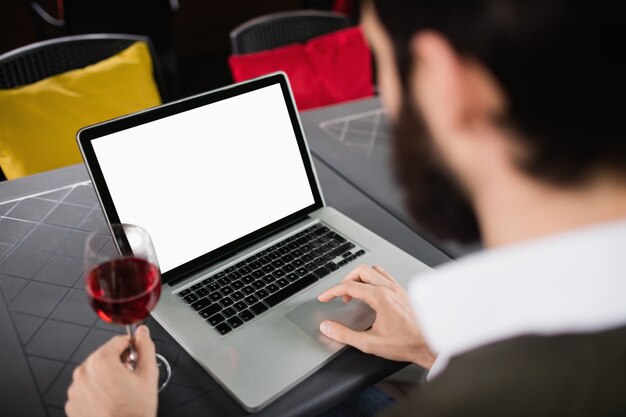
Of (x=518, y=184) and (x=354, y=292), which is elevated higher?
(x=518, y=184)

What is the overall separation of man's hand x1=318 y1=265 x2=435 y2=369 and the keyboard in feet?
0.31

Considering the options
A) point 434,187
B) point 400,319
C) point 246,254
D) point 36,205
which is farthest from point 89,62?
point 434,187

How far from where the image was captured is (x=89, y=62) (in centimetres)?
185

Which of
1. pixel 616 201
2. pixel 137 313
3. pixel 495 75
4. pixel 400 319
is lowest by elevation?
pixel 400 319

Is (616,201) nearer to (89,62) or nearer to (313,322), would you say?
(313,322)

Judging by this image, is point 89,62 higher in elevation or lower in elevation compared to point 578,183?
higher

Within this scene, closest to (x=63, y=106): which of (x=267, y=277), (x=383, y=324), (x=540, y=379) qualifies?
(x=267, y=277)

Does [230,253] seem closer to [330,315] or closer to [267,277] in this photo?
[267,277]

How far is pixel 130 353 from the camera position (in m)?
0.88

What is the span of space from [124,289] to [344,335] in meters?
0.33

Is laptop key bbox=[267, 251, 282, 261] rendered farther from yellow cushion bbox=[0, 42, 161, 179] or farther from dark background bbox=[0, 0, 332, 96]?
dark background bbox=[0, 0, 332, 96]

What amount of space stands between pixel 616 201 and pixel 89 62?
167 centimetres

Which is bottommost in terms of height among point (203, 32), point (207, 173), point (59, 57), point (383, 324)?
point (383, 324)

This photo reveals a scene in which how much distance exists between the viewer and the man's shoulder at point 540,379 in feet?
1.62
